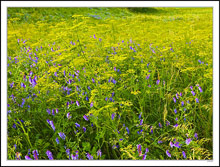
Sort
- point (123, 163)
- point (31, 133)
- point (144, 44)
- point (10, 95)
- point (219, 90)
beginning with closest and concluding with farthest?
point (123, 163) < point (219, 90) < point (31, 133) < point (10, 95) < point (144, 44)

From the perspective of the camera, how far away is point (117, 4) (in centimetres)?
175

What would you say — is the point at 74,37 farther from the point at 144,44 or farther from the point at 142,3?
the point at 144,44

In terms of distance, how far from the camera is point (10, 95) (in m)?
2.11

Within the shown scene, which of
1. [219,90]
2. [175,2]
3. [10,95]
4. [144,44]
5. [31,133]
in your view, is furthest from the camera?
[144,44]

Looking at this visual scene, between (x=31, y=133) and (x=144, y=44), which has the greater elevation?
(x=144, y=44)

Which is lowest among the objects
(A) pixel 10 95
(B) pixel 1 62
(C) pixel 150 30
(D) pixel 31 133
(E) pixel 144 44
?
(D) pixel 31 133

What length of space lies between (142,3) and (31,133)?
1.63 m

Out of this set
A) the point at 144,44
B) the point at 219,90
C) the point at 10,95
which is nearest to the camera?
the point at 219,90

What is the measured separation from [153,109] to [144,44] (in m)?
1.69

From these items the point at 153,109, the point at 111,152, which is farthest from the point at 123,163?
the point at 153,109

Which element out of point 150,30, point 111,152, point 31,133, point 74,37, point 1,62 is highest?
point 150,30

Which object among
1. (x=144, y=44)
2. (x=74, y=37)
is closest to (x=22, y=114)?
(x=74, y=37)

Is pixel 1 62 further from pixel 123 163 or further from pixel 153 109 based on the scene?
pixel 153 109

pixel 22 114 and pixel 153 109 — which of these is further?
pixel 153 109
